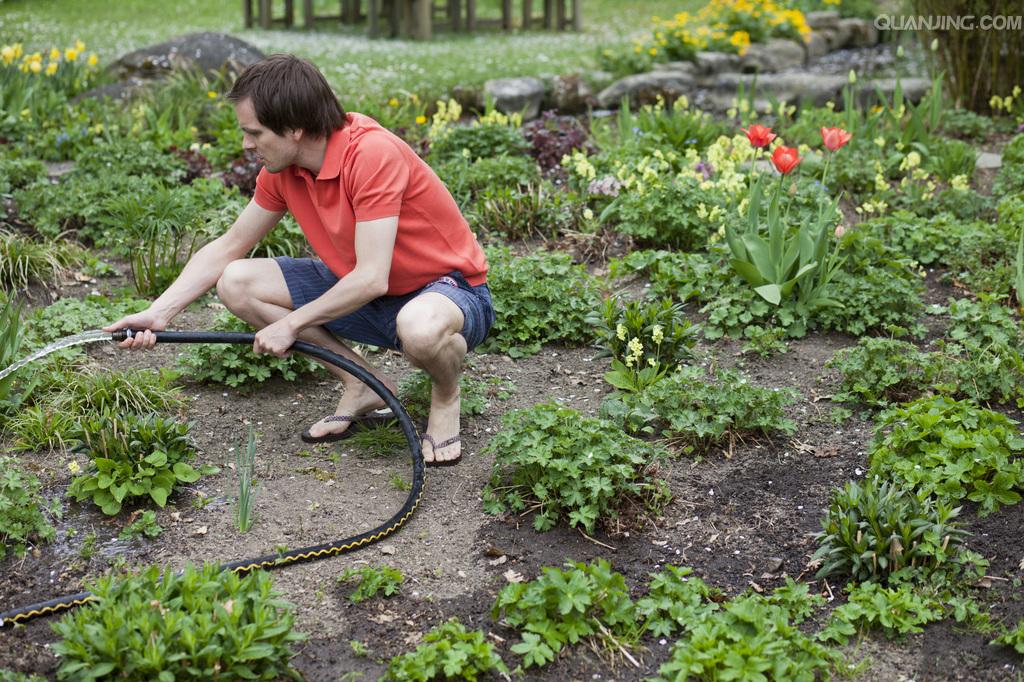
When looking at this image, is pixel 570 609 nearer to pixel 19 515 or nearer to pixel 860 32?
pixel 19 515

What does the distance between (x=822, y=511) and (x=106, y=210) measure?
389 cm

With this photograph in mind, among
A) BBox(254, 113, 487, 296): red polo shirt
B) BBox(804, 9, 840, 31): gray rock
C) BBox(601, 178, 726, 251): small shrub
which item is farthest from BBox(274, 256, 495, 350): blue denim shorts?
BBox(804, 9, 840, 31): gray rock

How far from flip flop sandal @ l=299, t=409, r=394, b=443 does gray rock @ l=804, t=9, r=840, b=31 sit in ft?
32.4

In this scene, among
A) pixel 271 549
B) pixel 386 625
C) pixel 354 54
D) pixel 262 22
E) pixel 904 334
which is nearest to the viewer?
pixel 386 625

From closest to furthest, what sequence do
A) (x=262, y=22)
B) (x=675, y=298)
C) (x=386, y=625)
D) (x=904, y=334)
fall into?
(x=386, y=625) → (x=904, y=334) → (x=675, y=298) → (x=262, y=22)

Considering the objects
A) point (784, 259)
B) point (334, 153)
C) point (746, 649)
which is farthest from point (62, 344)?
point (784, 259)

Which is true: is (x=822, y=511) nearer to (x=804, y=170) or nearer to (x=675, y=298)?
(x=675, y=298)

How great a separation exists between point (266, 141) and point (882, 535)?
215 centimetres

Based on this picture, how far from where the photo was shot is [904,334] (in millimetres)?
4344

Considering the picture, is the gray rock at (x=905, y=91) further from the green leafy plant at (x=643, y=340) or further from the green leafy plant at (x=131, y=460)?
the green leafy plant at (x=131, y=460)

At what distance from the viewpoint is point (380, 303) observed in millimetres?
3672

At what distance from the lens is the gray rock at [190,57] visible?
27.1 ft

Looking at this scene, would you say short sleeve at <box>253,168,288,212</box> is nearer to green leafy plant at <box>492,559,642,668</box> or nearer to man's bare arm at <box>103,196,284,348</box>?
man's bare arm at <box>103,196,284,348</box>

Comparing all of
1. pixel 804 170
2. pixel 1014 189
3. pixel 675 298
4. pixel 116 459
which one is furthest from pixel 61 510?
pixel 1014 189
